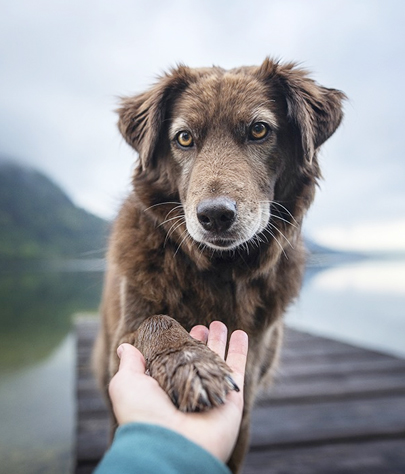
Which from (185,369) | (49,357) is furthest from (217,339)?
(49,357)

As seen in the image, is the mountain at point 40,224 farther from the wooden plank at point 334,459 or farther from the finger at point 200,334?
the finger at point 200,334

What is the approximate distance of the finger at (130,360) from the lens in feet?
4.60

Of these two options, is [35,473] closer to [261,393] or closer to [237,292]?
[261,393]

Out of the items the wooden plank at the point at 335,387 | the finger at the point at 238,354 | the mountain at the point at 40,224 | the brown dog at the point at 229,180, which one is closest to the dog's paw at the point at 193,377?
the finger at the point at 238,354

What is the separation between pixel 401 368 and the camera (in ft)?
14.0

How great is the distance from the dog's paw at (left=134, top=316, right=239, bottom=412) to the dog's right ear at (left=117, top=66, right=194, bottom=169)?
102cm

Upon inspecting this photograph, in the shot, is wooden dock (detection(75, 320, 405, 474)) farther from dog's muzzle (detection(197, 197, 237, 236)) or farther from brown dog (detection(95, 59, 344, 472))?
dog's muzzle (detection(197, 197, 237, 236))

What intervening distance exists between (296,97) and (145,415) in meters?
1.85

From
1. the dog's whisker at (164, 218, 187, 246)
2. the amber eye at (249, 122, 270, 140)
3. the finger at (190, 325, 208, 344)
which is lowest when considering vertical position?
the finger at (190, 325, 208, 344)

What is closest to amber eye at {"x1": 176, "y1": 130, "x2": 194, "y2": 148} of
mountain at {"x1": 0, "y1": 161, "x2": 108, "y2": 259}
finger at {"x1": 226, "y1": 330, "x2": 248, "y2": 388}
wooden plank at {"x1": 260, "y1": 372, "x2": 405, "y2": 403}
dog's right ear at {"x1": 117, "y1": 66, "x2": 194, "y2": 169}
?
dog's right ear at {"x1": 117, "y1": 66, "x2": 194, "y2": 169}

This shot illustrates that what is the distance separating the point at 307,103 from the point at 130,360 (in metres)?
1.69

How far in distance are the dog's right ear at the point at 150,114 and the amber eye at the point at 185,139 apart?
0.16m

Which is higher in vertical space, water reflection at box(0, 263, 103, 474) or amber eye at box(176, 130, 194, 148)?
amber eye at box(176, 130, 194, 148)

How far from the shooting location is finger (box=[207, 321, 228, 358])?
1.70 meters
